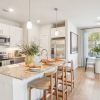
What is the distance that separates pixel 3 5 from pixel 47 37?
9.86 ft

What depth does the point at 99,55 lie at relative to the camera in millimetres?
5883

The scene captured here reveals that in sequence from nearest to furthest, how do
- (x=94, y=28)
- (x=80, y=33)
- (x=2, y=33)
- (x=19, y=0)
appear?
(x=19, y=0) < (x=2, y=33) < (x=94, y=28) < (x=80, y=33)

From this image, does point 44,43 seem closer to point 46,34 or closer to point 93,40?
point 46,34

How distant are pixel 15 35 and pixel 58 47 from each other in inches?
88.1

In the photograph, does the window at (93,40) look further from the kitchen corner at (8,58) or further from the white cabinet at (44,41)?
the kitchen corner at (8,58)

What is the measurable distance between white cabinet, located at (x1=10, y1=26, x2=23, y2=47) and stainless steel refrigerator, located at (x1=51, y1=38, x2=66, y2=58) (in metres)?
1.74

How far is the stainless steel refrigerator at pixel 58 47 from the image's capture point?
5.34m

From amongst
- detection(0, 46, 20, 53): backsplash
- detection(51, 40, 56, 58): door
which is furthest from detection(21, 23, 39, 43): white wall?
detection(51, 40, 56, 58): door

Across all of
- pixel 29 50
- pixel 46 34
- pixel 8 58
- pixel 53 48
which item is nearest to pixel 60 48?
pixel 53 48

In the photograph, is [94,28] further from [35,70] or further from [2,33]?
[35,70]

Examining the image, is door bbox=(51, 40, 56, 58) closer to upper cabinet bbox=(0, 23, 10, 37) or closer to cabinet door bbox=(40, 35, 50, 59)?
cabinet door bbox=(40, 35, 50, 59)

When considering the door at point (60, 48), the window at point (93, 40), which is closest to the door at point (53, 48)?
the door at point (60, 48)

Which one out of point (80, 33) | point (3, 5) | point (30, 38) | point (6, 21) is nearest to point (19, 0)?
point (3, 5)

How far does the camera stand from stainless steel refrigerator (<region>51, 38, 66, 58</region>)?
5.34m
